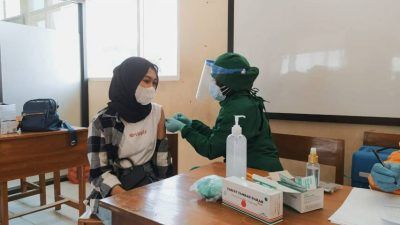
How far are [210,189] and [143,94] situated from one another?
674 mm

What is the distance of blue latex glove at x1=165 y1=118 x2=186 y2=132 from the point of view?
5.05ft

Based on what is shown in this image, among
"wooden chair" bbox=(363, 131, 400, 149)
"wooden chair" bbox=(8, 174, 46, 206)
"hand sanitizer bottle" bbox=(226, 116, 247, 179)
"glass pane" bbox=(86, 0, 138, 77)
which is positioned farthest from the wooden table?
"wooden chair" bbox=(363, 131, 400, 149)

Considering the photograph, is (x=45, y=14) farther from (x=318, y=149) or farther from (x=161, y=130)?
(x=318, y=149)

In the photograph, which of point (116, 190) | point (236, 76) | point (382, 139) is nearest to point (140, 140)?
point (116, 190)

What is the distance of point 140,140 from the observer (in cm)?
145

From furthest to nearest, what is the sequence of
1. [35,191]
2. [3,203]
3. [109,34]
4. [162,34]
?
[109,34]
[162,34]
[35,191]
[3,203]

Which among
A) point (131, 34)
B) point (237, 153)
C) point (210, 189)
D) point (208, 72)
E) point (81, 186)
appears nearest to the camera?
point (210, 189)

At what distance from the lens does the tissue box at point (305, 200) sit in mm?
818

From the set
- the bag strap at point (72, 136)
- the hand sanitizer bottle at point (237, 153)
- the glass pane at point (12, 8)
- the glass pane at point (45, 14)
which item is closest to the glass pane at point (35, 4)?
the glass pane at point (45, 14)

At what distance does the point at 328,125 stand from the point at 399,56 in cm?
53

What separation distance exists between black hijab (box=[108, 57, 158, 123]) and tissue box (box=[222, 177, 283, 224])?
27.9 inches

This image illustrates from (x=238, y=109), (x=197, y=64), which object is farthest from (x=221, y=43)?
(x=238, y=109)

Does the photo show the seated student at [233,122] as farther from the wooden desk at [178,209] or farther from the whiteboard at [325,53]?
the whiteboard at [325,53]

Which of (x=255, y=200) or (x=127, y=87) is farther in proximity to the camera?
(x=127, y=87)
